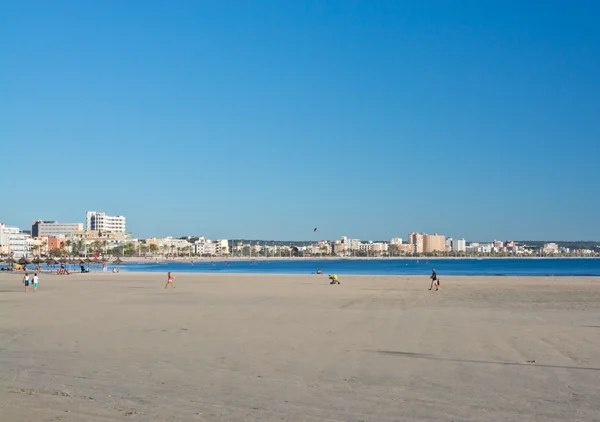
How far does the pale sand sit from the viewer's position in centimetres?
731

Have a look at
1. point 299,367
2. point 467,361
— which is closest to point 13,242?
point 299,367

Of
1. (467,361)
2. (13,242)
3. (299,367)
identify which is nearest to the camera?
(299,367)

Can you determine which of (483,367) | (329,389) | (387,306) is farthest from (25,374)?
(387,306)

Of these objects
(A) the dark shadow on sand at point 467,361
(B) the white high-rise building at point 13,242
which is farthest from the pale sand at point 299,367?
(B) the white high-rise building at point 13,242

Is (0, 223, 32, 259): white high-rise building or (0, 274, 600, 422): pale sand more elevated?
(0, 223, 32, 259): white high-rise building

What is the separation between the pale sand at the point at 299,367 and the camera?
7309 millimetres

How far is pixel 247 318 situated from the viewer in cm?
1844

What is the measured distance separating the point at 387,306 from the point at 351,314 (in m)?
3.95

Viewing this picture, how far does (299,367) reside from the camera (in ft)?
33.7

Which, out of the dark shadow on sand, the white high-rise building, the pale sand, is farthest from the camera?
the white high-rise building

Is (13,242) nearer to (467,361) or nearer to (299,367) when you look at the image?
(299,367)

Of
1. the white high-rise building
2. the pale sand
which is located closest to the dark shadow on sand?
the pale sand

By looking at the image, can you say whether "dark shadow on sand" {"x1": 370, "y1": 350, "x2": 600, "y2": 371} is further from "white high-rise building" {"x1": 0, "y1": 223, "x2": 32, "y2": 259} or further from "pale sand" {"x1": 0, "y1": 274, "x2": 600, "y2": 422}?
"white high-rise building" {"x1": 0, "y1": 223, "x2": 32, "y2": 259}

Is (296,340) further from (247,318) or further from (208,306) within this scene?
(208,306)
